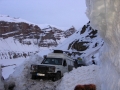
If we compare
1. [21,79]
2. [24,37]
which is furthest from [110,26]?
[24,37]

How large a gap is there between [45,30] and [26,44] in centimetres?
2761

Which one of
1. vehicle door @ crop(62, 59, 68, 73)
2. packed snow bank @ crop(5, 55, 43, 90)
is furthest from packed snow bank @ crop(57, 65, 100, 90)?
packed snow bank @ crop(5, 55, 43, 90)

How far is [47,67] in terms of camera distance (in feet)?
41.9

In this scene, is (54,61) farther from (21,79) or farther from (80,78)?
(80,78)

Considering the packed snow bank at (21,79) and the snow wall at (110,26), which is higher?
the snow wall at (110,26)

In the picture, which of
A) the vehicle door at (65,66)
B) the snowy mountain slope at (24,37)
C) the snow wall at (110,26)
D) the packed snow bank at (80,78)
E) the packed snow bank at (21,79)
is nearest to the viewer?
the snow wall at (110,26)

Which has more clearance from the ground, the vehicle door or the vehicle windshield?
the vehicle windshield

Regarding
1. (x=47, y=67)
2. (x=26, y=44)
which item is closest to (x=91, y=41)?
(x=47, y=67)

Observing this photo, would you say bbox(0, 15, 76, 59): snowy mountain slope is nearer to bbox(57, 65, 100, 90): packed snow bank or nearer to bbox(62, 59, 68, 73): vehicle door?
bbox(62, 59, 68, 73): vehicle door

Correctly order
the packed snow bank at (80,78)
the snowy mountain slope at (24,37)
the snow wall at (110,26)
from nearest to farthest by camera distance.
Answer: the snow wall at (110,26), the packed snow bank at (80,78), the snowy mountain slope at (24,37)

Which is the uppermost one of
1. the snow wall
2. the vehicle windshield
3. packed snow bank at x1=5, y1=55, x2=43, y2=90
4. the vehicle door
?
the snow wall

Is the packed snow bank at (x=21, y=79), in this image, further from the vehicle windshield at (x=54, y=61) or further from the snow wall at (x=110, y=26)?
the snow wall at (x=110, y=26)

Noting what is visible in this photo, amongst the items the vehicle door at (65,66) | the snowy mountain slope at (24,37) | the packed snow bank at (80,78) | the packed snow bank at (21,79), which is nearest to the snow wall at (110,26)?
the packed snow bank at (80,78)

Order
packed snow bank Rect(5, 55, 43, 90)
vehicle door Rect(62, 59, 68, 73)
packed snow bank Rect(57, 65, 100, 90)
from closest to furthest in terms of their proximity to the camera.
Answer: packed snow bank Rect(57, 65, 100, 90) → packed snow bank Rect(5, 55, 43, 90) → vehicle door Rect(62, 59, 68, 73)
